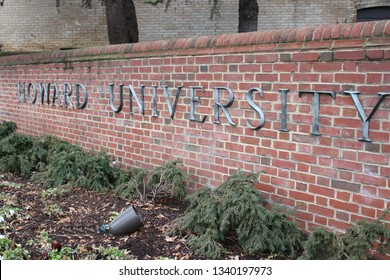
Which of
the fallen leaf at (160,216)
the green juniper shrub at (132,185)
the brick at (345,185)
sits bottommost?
the fallen leaf at (160,216)

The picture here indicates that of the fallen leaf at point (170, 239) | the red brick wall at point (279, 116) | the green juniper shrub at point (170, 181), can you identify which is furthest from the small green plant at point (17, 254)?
the red brick wall at point (279, 116)

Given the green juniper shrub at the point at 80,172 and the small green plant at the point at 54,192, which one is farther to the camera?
the green juniper shrub at the point at 80,172

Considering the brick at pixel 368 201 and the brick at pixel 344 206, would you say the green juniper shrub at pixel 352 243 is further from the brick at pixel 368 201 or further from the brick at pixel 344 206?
the brick at pixel 344 206

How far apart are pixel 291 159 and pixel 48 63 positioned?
5.16m

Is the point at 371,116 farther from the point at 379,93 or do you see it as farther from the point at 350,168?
the point at 350,168

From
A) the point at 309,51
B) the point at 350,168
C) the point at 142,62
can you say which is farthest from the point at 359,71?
the point at 142,62

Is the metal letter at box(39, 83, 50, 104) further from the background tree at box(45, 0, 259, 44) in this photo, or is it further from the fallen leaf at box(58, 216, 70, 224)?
the fallen leaf at box(58, 216, 70, 224)

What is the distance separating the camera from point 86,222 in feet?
13.6

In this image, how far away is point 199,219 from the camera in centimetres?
370

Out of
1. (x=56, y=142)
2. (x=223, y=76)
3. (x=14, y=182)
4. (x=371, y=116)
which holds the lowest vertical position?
(x=14, y=182)

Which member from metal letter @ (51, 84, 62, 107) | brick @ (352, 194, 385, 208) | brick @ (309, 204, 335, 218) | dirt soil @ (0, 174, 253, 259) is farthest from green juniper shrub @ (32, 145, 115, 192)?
brick @ (352, 194, 385, 208)

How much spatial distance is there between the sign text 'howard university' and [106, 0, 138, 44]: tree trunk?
227cm

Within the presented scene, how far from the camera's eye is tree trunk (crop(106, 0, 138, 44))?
9.12 metres

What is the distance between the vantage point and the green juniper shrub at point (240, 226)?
11.1 feet
